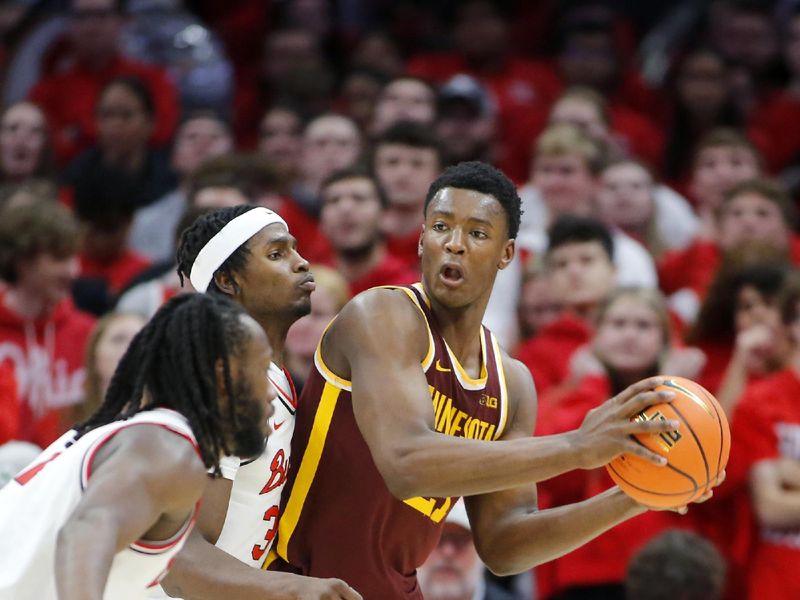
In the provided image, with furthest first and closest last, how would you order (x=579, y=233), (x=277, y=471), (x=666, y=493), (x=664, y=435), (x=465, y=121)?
(x=465, y=121) → (x=579, y=233) → (x=277, y=471) → (x=666, y=493) → (x=664, y=435)

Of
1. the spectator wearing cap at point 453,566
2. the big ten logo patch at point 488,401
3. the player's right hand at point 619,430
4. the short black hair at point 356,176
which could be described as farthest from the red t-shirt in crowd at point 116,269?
the player's right hand at point 619,430

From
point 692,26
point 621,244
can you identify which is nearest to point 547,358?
point 621,244

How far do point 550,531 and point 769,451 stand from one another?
91.4 inches

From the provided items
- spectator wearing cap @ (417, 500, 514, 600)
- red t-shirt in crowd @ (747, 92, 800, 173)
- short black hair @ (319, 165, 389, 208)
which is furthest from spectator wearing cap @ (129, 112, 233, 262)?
red t-shirt in crowd @ (747, 92, 800, 173)

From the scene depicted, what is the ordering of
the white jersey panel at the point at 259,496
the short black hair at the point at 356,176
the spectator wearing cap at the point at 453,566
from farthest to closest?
the short black hair at the point at 356,176, the spectator wearing cap at the point at 453,566, the white jersey panel at the point at 259,496

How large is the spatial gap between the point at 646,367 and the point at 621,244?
5.37 feet

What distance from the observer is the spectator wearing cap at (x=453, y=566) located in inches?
260

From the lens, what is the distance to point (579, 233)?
8383 millimetres

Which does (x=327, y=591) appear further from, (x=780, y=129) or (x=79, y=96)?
(x=780, y=129)

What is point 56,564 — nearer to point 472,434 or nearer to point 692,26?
point 472,434

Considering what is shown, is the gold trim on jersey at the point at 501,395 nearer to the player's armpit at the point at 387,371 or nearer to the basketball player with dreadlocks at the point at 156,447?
the player's armpit at the point at 387,371

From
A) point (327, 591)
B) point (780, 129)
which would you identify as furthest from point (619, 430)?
point (780, 129)

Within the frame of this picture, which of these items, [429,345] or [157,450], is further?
[429,345]

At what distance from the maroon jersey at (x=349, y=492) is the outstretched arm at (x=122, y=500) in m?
1.05
